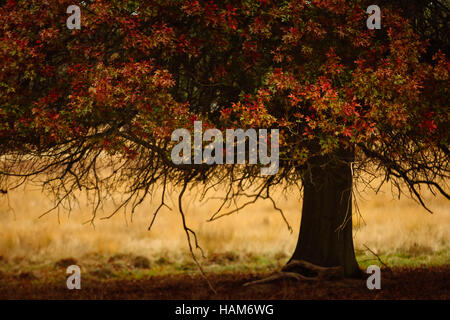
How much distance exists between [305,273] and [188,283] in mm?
2869

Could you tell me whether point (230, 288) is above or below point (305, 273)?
below

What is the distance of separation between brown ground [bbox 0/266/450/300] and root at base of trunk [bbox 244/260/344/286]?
0.13 metres

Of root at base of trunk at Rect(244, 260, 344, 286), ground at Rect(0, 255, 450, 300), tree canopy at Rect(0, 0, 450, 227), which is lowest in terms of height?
ground at Rect(0, 255, 450, 300)

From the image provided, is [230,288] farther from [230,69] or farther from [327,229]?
[230,69]

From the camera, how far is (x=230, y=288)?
35.5 ft

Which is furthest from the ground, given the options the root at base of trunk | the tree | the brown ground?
the tree

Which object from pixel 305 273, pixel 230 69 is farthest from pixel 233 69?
pixel 305 273

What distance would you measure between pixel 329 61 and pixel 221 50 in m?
1.69

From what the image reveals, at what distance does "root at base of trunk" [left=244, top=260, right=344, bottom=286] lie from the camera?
10458 mm

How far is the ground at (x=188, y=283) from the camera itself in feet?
32.8

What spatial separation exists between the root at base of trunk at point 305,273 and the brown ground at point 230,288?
13 cm

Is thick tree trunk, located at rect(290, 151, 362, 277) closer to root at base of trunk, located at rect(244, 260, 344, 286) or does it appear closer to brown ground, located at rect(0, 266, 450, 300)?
root at base of trunk, located at rect(244, 260, 344, 286)

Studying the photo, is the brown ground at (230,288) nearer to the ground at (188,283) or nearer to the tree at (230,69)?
the ground at (188,283)
